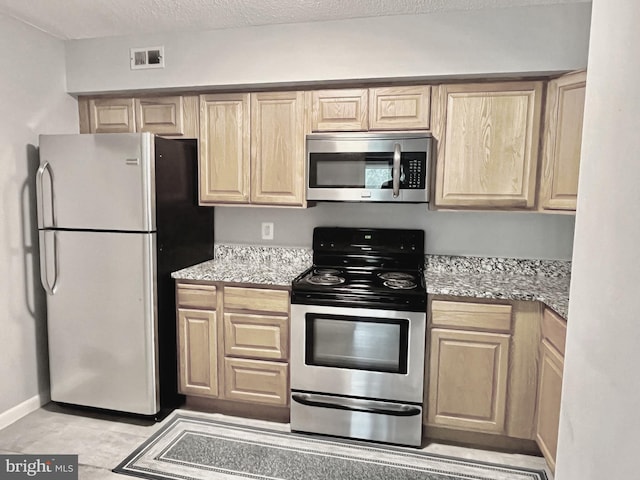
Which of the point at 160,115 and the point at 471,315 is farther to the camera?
the point at 160,115

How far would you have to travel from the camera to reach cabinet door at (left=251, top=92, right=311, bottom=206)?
261 cm

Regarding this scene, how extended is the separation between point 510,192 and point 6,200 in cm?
289

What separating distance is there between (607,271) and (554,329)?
5.02ft

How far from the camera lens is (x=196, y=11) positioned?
2314 mm

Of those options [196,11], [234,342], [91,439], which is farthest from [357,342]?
[196,11]

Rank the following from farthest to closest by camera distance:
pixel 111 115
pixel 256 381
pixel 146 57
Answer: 1. pixel 111 115
2. pixel 146 57
3. pixel 256 381

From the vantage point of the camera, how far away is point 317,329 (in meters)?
2.42

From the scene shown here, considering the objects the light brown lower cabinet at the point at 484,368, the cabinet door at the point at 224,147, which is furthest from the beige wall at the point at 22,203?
the light brown lower cabinet at the point at 484,368

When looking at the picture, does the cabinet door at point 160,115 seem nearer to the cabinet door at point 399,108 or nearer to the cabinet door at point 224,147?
the cabinet door at point 224,147

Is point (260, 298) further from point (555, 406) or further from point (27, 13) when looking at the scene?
point (27, 13)

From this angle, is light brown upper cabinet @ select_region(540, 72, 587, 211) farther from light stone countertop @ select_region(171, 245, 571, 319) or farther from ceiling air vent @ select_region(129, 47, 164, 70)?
ceiling air vent @ select_region(129, 47, 164, 70)

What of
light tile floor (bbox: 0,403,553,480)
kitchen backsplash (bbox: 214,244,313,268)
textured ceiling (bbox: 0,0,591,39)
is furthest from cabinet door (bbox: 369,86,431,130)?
light tile floor (bbox: 0,403,553,480)

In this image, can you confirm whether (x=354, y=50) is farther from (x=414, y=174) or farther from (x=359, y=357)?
(x=359, y=357)

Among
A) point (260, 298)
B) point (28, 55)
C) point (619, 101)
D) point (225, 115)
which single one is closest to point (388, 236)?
point (260, 298)
